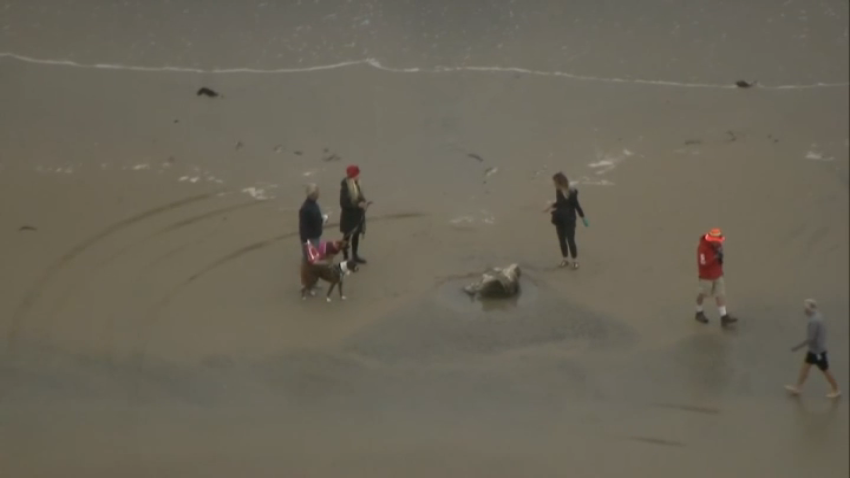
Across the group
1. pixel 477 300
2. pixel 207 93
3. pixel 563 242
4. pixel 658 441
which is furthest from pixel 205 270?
pixel 658 441

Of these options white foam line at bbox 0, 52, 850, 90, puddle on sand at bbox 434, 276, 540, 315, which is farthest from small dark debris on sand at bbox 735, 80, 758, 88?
puddle on sand at bbox 434, 276, 540, 315

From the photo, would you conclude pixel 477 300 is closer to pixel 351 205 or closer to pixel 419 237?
pixel 419 237

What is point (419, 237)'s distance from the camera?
38.1ft

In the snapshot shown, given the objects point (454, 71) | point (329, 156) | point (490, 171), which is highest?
point (454, 71)

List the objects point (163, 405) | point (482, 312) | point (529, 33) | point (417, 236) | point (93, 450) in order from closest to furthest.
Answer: point (93, 450) → point (163, 405) → point (482, 312) → point (417, 236) → point (529, 33)

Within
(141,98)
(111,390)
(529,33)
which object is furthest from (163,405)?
(529,33)

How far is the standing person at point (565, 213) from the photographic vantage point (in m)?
10.6

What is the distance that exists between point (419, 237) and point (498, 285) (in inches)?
57.7

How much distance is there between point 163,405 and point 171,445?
562mm

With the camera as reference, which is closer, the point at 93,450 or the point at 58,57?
the point at 93,450

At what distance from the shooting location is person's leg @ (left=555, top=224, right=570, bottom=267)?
10.8 meters

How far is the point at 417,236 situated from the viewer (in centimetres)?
1162

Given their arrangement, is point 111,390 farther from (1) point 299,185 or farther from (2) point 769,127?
(2) point 769,127

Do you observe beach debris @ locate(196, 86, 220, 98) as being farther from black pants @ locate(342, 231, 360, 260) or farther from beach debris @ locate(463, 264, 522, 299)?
beach debris @ locate(463, 264, 522, 299)
